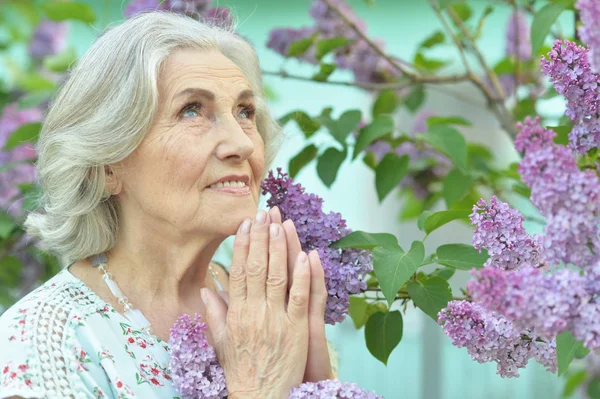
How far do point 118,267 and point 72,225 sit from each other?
4.6 inches

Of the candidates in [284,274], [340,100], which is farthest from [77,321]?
[340,100]

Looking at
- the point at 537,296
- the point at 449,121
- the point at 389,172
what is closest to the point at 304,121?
the point at 389,172

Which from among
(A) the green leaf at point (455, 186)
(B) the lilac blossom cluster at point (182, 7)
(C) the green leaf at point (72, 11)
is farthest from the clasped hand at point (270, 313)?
(C) the green leaf at point (72, 11)

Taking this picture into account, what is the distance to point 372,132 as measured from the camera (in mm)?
1840

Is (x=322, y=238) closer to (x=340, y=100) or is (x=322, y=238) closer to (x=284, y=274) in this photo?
(x=284, y=274)

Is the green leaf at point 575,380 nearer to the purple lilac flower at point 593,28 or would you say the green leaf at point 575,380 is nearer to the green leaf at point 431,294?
the green leaf at point 431,294

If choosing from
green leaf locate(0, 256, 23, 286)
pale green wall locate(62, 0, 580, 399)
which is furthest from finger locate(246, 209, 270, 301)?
pale green wall locate(62, 0, 580, 399)

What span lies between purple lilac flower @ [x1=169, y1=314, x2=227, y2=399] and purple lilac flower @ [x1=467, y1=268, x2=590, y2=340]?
54cm

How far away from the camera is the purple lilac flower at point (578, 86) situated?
1024 mm

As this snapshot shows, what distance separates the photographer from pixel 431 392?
4484mm

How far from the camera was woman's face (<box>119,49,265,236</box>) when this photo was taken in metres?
1.37

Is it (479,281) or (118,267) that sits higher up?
(118,267)

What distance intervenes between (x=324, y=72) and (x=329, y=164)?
25 cm

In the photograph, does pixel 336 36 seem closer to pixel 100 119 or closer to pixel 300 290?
pixel 100 119
